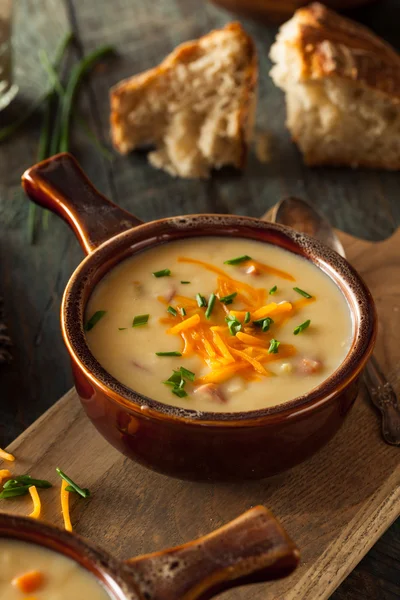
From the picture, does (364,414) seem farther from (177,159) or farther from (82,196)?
(177,159)

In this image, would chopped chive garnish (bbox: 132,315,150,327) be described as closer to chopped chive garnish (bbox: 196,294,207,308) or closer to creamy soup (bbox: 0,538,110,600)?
chopped chive garnish (bbox: 196,294,207,308)

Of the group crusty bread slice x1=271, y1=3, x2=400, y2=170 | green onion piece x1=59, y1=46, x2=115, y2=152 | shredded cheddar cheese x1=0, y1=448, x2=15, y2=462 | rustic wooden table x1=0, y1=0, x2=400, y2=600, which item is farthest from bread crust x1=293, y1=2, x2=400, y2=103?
shredded cheddar cheese x1=0, y1=448, x2=15, y2=462

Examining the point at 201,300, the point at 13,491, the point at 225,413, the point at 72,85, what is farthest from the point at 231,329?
the point at 72,85

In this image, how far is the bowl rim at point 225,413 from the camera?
4.81 feet

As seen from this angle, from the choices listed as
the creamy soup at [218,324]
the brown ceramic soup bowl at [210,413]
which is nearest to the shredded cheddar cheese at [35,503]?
the brown ceramic soup bowl at [210,413]

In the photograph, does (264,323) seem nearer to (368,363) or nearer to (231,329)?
(231,329)

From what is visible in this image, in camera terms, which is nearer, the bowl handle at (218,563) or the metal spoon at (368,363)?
the bowl handle at (218,563)

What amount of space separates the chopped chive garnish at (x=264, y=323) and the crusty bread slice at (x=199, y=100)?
4.24ft

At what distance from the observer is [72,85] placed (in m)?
3.28

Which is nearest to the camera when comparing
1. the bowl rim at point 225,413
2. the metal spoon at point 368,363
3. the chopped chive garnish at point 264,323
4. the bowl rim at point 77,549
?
the bowl rim at point 77,549

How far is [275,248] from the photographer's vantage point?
6.28 feet

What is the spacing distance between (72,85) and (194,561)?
252cm

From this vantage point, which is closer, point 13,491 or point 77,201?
point 13,491

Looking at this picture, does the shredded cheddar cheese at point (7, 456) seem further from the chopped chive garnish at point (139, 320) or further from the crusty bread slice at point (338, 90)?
the crusty bread slice at point (338, 90)
